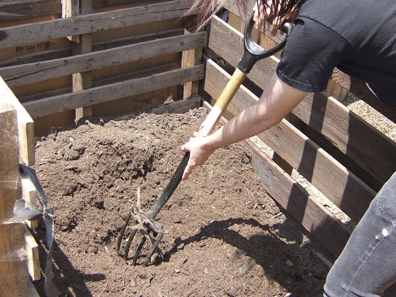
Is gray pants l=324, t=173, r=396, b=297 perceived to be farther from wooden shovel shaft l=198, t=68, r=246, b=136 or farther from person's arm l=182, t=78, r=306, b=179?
wooden shovel shaft l=198, t=68, r=246, b=136

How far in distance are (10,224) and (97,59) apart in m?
2.55

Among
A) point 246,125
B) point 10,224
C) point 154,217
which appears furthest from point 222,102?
point 10,224

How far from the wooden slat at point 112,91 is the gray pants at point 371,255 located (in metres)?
2.44

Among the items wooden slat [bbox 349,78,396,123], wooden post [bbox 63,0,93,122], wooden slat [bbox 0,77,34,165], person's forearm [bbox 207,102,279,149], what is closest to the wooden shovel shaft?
person's forearm [bbox 207,102,279,149]

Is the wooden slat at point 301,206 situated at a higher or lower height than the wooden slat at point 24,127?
lower

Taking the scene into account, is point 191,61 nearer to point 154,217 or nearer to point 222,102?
point 154,217

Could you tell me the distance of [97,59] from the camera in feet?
14.7

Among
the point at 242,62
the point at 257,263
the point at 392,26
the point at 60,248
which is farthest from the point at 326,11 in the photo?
the point at 60,248

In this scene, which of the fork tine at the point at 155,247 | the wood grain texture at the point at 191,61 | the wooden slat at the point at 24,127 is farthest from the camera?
the wood grain texture at the point at 191,61

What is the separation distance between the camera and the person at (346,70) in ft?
7.43

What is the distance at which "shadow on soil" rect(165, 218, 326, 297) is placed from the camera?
3.70 metres

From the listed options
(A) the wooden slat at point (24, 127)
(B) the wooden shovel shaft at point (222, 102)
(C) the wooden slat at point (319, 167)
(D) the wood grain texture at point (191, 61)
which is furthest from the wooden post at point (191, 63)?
(A) the wooden slat at point (24, 127)

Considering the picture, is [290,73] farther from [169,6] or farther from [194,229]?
[169,6]

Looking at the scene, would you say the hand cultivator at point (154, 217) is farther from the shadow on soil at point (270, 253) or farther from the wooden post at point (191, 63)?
the wooden post at point (191, 63)
